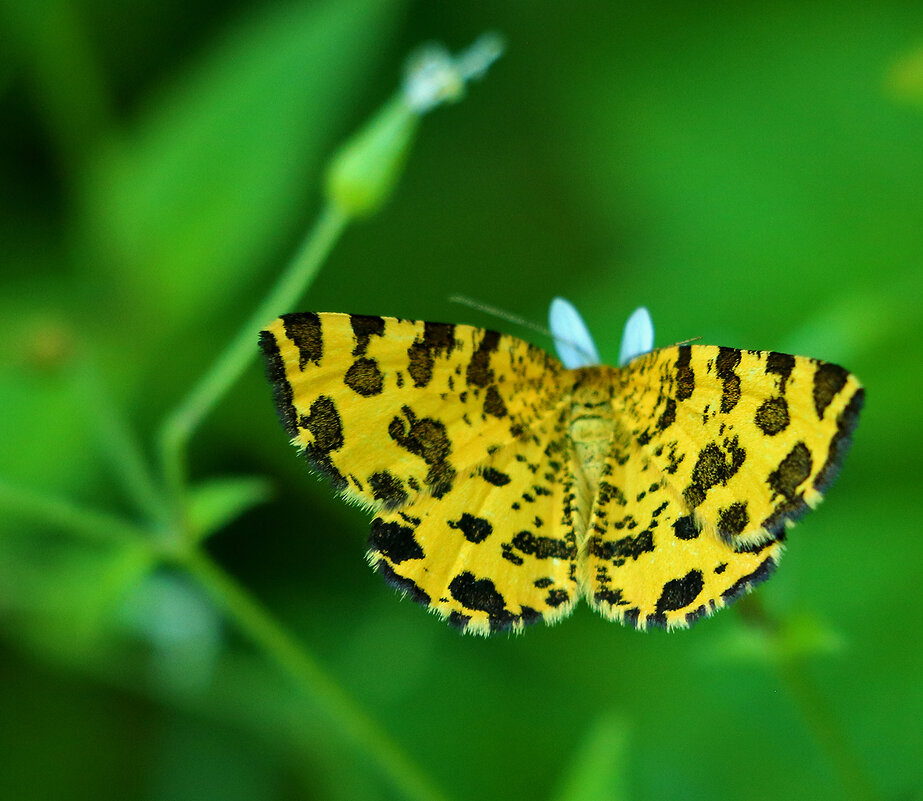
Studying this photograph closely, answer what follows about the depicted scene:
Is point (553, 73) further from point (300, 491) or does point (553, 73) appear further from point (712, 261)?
point (300, 491)

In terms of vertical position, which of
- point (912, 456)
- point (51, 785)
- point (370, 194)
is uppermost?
point (912, 456)

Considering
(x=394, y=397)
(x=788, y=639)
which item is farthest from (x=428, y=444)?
(x=788, y=639)

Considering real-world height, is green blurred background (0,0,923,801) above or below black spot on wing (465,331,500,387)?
above

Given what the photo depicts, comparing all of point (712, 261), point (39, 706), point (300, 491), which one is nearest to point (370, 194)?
point (300, 491)

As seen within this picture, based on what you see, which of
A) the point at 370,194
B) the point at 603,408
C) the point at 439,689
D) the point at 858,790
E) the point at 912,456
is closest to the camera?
the point at 603,408

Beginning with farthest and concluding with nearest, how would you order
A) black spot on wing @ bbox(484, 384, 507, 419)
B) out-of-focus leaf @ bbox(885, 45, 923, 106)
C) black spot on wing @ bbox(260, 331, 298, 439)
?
out-of-focus leaf @ bbox(885, 45, 923, 106)
black spot on wing @ bbox(484, 384, 507, 419)
black spot on wing @ bbox(260, 331, 298, 439)

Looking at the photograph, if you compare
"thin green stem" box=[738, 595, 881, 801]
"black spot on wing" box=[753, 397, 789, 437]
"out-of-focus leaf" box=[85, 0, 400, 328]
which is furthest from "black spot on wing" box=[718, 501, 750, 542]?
"out-of-focus leaf" box=[85, 0, 400, 328]

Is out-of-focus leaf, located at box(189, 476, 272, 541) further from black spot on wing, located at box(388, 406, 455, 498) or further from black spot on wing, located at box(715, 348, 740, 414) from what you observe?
black spot on wing, located at box(715, 348, 740, 414)
